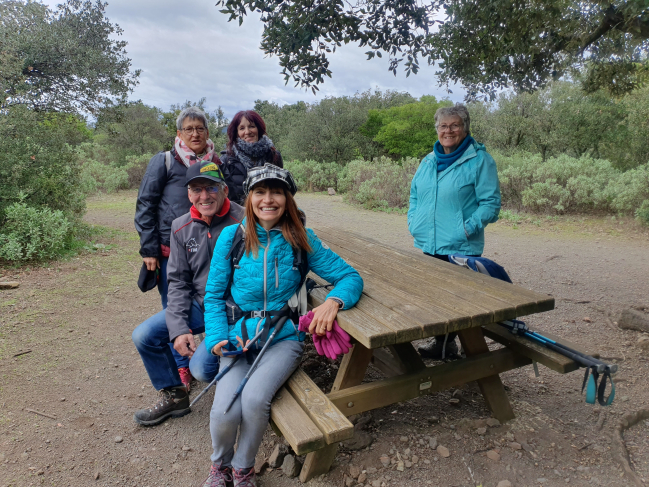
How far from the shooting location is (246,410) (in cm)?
209

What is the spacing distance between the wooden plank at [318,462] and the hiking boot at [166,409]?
1.09 meters

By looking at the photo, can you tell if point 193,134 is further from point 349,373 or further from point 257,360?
point 349,373

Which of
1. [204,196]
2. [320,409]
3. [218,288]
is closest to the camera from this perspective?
[320,409]

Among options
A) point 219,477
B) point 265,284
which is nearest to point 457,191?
point 265,284

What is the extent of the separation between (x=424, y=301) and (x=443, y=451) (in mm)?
848

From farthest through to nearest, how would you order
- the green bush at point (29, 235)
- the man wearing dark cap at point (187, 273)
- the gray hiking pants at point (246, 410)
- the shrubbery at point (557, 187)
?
the shrubbery at point (557, 187) → the green bush at point (29, 235) → the man wearing dark cap at point (187, 273) → the gray hiking pants at point (246, 410)

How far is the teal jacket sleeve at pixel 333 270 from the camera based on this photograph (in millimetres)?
2420

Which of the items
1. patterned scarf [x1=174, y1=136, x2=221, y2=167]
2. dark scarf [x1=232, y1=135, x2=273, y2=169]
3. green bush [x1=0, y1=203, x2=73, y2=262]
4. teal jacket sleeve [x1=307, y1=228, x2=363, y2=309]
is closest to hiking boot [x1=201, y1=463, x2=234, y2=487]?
teal jacket sleeve [x1=307, y1=228, x2=363, y2=309]

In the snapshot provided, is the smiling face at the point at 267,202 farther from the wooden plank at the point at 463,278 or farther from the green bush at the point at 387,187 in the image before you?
the green bush at the point at 387,187

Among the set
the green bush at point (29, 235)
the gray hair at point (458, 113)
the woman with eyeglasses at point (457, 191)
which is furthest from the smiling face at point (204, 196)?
the green bush at point (29, 235)

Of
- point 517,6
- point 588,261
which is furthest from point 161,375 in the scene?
point 588,261

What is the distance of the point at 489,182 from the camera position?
3.19m

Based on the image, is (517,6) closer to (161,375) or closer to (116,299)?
(161,375)

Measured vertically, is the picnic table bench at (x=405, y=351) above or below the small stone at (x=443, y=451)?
above
